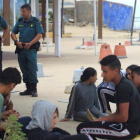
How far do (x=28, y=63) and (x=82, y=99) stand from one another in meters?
2.29

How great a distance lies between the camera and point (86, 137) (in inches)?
185

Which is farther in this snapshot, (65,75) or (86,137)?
(65,75)

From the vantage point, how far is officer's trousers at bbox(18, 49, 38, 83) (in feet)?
29.9

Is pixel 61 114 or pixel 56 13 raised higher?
pixel 56 13

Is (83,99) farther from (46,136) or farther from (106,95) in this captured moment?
(46,136)

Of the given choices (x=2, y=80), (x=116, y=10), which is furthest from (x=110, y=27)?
(x=2, y=80)

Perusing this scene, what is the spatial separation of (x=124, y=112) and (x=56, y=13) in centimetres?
1358

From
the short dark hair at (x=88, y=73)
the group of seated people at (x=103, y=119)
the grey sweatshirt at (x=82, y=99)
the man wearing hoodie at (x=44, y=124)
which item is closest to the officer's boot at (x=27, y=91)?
the grey sweatshirt at (x=82, y=99)

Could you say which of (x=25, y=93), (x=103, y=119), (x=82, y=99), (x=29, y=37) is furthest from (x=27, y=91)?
(x=103, y=119)

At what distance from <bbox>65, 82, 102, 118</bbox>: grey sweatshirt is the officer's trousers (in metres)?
2.14

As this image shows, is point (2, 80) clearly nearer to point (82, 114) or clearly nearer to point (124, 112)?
point (124, 112)

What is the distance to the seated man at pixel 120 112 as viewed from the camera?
4961mm

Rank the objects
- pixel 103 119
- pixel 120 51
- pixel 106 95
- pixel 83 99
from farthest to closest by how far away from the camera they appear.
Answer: pixel 120 51
pixel 83 99
pixel 106 95
pixel 103 119

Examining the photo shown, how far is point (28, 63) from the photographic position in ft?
30.1
